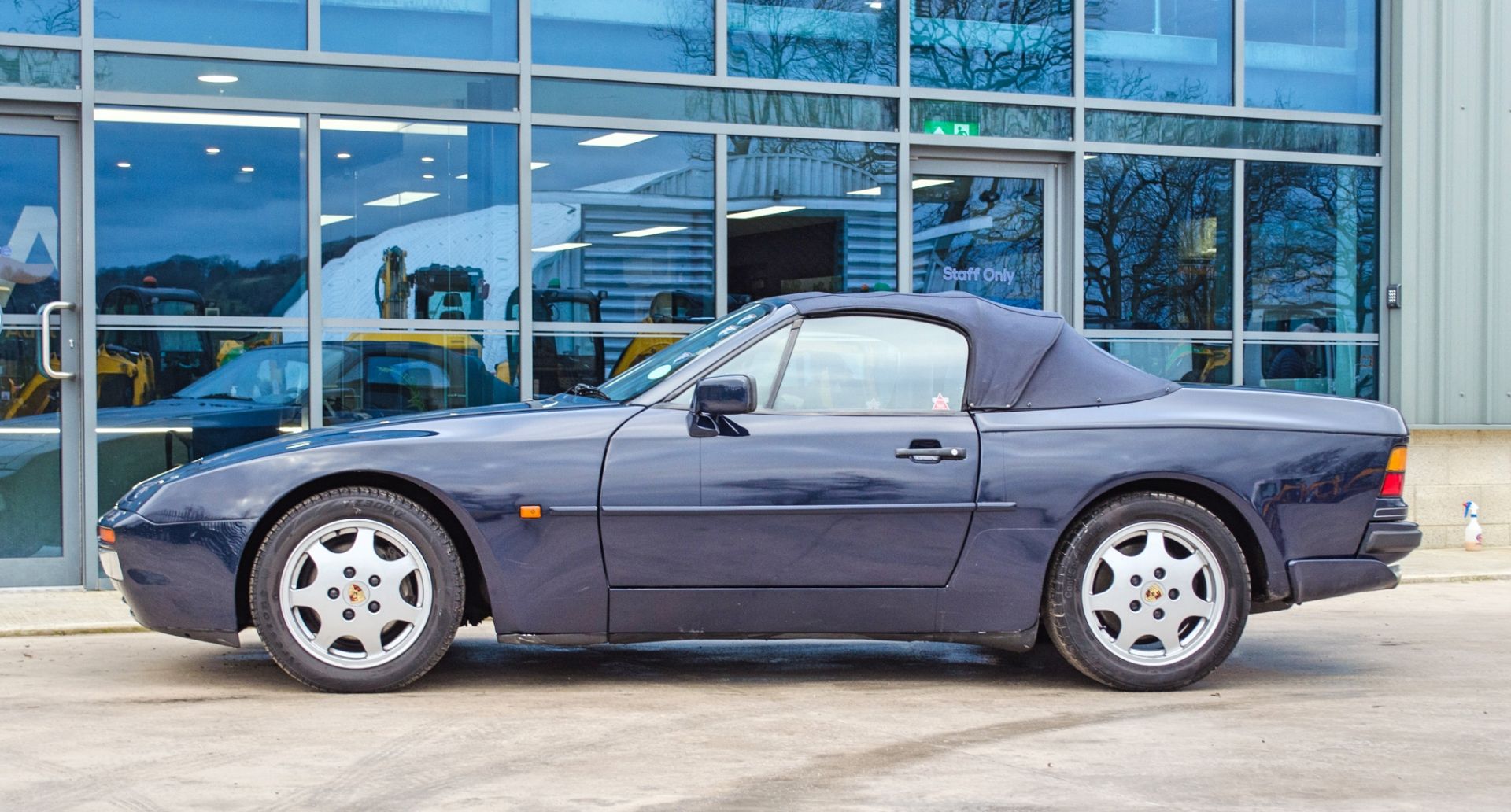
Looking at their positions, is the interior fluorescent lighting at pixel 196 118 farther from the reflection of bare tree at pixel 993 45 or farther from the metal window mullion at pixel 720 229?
the reflection of bare tree at pixel 993 45

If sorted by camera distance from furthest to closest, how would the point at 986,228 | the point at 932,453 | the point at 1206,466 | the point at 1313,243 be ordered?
the point at 1313,243 < the point at 986,228 < the point at 1206,466 < the point at 932,453

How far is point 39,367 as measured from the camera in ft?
30.2

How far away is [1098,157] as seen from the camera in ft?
37.9

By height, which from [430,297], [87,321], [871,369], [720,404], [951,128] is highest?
[951,128]

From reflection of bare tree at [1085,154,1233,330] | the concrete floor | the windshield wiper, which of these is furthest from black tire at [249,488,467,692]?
reflection of bare tree at [1085,154,1233,330]

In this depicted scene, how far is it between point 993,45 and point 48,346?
6.29 meters

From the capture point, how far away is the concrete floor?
4457 millimetres

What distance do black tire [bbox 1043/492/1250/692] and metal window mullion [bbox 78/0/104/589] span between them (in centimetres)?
570

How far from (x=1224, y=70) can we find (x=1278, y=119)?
0.55 metres

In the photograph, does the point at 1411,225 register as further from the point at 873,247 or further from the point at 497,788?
the point at 497,788

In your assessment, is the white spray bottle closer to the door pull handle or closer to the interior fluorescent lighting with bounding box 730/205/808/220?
the interior fluorescent lighting with bounding box 730/205/808/220

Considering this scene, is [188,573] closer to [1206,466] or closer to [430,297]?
[1206,466]

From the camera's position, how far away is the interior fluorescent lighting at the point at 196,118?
9297 millimetres

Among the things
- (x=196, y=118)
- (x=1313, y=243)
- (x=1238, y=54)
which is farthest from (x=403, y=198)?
(x=1313, y=243)
